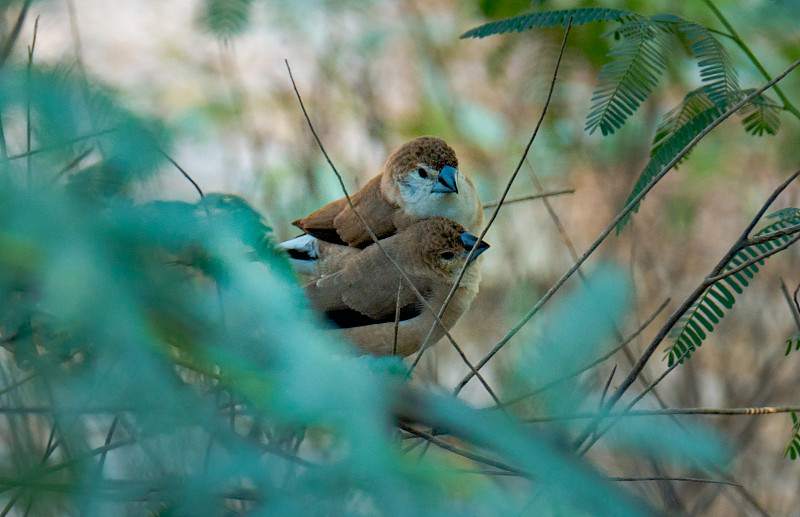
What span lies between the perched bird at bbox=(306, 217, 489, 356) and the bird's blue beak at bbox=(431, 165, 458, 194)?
0.11m

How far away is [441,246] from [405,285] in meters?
0.16

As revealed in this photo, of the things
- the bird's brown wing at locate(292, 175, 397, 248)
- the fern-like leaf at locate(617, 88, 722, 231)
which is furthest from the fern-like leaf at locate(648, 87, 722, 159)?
the bird's brown wing at locate(292, 175, 397, 248)

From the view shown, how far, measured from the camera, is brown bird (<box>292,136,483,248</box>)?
2318 mm

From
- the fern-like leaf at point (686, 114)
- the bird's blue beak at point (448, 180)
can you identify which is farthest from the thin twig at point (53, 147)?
the bird's blue beak at point (448, 180)

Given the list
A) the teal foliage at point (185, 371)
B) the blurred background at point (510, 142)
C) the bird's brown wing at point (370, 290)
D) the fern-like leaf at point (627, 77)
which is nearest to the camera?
the teal foliage at point (185, 371)

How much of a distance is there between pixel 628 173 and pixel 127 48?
3.25 m

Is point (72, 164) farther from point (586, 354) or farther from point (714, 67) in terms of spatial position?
point (714, 67)

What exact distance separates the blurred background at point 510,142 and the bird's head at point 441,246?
93 centimetres

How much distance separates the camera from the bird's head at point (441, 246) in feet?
7.13

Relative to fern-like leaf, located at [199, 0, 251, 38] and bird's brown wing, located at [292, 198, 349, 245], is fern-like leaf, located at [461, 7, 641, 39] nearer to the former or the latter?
fern-like leaf, located at [199, 0, 251, 38]

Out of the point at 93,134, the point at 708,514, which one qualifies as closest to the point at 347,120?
the point at 708,514

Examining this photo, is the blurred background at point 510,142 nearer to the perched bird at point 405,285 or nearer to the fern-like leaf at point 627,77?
the perched bird at point 405,285

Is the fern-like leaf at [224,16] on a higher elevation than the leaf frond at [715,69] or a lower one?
higher

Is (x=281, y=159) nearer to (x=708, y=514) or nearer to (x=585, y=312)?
(x=708, y=514)
